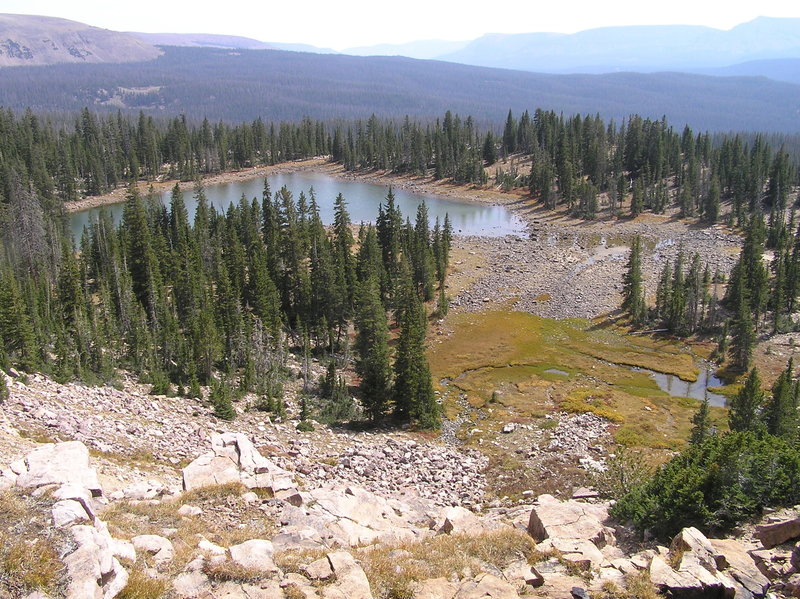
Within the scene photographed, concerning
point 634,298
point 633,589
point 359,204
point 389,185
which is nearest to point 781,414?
point 633,589

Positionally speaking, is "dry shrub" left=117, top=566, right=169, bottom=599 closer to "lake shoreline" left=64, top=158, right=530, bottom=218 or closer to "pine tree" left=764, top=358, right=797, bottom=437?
"pine tree" left=764, top=358, right=797, bottom=437

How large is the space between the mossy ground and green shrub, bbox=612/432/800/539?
23.5 metres

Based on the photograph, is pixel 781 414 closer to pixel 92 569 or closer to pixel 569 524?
pixel 569 524

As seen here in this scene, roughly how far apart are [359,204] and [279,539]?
141869mm

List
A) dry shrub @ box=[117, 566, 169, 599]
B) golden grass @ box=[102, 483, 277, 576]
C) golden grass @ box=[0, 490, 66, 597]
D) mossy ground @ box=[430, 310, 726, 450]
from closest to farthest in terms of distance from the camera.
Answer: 1. golden grass @ box=[0, 490, 66, 597]
2. dry shrub @ box=[117, 566, 169, 599]
3. golden grass @ box=[102, 483, 277, 576]
4. mossy ground @ box=[430, 310, 726, 450]

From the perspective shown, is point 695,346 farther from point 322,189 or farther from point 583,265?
point 322,189

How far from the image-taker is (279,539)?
21.0 metres

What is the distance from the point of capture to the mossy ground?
52969 mm

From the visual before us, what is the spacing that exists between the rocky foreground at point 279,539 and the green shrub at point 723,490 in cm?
95

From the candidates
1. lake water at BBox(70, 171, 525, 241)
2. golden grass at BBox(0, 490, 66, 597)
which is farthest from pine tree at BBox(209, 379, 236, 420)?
lake water at BBox(70, 171, 525, 241)

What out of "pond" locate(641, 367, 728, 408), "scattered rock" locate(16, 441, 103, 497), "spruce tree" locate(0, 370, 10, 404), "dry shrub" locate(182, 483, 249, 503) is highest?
"scattered rock" locate(16, 441, 103, 497)

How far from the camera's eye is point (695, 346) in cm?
7150

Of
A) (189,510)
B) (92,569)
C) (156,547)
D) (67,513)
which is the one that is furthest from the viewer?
→ (189,510)

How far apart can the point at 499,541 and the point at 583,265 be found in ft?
295
